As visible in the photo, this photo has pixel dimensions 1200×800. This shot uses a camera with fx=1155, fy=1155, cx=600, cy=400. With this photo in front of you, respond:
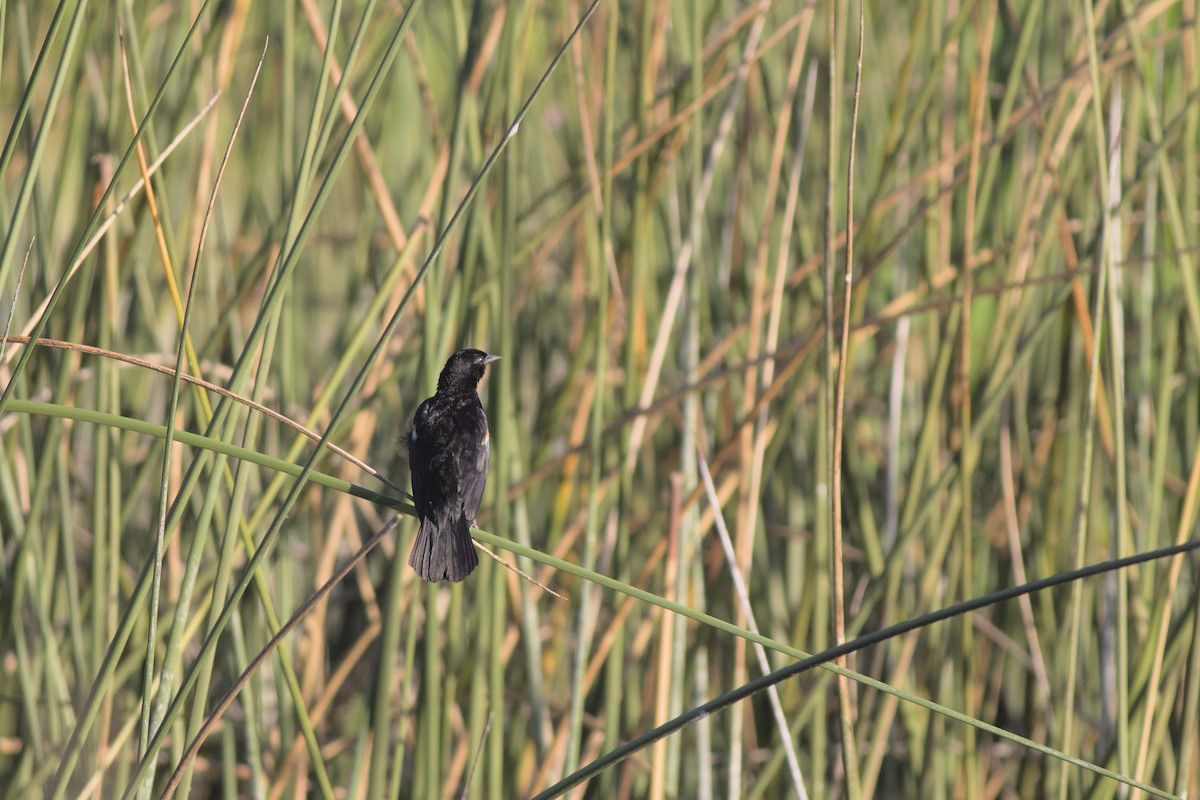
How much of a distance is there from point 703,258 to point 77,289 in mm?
943

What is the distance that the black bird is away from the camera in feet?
3.94

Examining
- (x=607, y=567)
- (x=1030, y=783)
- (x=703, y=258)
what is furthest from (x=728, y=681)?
(x=703, y=258)

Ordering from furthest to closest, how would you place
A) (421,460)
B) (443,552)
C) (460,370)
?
1. (460,370)
2. (421,460)
3. (443,552)

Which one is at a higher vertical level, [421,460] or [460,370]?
[460,370]

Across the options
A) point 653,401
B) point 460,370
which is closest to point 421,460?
point 460,370

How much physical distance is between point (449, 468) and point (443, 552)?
0.11m

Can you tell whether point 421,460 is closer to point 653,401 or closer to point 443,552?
point 443,552

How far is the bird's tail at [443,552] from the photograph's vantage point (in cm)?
118

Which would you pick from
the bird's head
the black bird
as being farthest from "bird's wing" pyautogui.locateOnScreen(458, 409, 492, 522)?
the bird's head

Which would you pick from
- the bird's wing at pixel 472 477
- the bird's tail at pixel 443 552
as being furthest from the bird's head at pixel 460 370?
the bird's tail at pixel 443 552

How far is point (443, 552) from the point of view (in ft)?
3.96

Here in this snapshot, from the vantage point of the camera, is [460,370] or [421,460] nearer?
[421,460]

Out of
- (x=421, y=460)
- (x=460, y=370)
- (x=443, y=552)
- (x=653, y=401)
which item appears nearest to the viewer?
(x=443, y=552)

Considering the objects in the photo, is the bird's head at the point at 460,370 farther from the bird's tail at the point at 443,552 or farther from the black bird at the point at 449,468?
the bird's tail at the point at 443,552
